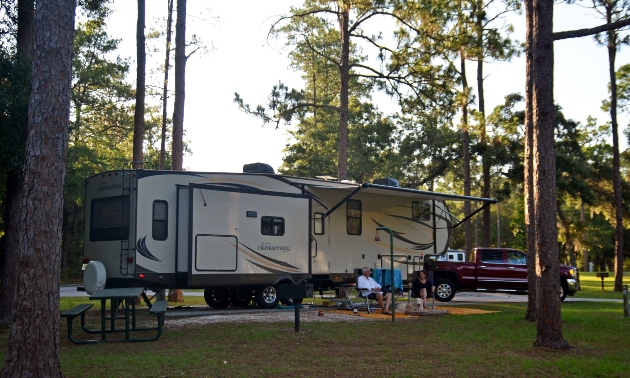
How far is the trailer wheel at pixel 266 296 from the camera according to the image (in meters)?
15.3

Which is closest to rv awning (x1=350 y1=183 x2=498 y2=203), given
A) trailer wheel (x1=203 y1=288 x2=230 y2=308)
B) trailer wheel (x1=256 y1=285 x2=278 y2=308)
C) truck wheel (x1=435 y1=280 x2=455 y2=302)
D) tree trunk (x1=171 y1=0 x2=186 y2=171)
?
truck wheel (x1=435 y1=280 x2=455 y2=302)

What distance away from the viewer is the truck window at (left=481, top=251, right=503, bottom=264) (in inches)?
787

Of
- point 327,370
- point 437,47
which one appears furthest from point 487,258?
point 327,370

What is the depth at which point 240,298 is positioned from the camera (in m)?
16.3

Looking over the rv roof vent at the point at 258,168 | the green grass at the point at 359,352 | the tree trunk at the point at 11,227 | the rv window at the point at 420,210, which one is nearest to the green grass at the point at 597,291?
the rv window at the point at 420,210

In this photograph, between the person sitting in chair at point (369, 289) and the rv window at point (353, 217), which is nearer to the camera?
the person sitting in chair at point (369, 289)

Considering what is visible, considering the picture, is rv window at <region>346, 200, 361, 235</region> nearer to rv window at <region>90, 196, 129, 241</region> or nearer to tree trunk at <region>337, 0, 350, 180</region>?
tree trunk at <region>337, 0, 350, 180</region>

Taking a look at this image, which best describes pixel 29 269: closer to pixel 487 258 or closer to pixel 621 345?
pixel 621 345

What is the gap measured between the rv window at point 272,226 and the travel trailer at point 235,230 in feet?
0.07

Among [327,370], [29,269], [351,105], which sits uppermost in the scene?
[351,105]

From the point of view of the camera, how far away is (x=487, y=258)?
20016 millimetres

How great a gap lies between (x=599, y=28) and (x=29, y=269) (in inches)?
322

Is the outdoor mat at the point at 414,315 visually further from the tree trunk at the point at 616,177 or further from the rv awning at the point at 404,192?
the tree trunk at the point at 616,177

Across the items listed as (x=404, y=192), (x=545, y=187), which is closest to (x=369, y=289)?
(x=404, y=192)
